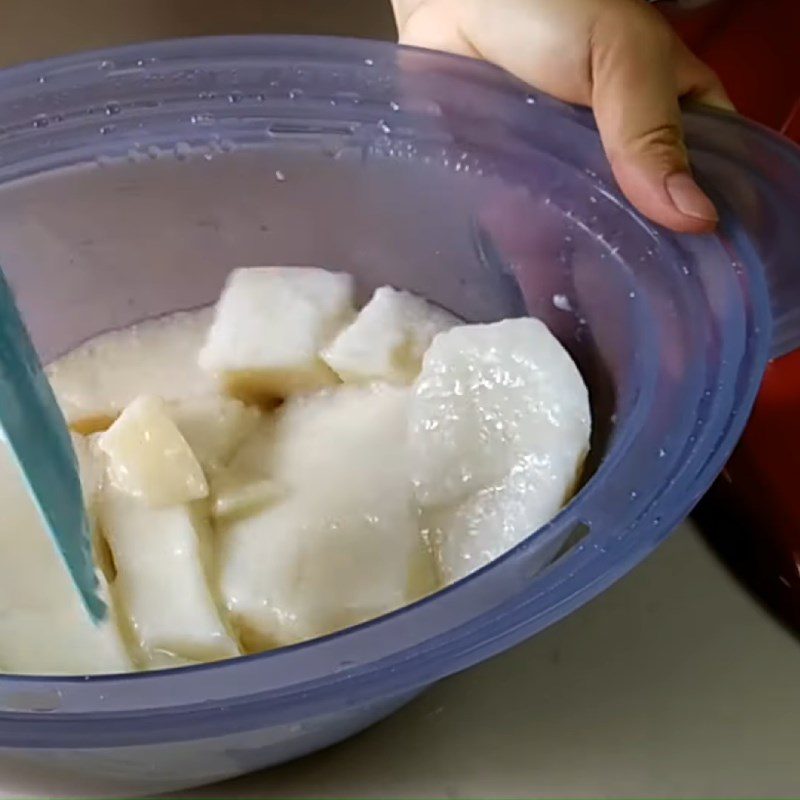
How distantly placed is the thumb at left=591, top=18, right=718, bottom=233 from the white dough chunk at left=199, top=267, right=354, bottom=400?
0.63ft

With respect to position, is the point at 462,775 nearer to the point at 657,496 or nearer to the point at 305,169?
the point at 657,496

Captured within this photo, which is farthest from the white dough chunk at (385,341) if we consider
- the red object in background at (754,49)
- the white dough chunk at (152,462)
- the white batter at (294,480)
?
the red object in background at (754,49)

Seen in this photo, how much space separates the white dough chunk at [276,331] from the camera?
668mm

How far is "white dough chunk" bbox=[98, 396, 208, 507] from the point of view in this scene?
1.91ft

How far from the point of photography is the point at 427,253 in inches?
27.4

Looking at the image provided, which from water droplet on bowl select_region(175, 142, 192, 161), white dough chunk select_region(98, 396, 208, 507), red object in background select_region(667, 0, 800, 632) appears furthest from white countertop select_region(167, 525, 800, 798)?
water droplet on bowl select_region(175, 142, 192, 161)

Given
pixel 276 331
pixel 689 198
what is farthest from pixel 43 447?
pixel 689 198

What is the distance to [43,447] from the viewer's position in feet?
1.69

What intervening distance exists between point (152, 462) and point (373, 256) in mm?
200

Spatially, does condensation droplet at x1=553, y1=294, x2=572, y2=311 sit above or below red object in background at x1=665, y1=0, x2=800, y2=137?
below

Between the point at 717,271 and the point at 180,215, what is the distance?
334 mm

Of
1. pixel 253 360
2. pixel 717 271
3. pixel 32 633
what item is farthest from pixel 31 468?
pixel 717 271

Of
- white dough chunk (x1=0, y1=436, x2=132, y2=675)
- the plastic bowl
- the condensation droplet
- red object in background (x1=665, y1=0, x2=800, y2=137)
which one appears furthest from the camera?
red object in background (x1=665, y1=0, x2=800, y2=137)

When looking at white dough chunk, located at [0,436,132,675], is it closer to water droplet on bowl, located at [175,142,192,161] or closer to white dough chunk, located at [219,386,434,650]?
white dough chunk, located at [219,386,434,650]
